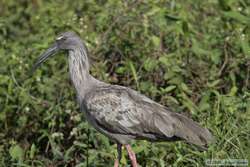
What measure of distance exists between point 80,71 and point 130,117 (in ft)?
2.78

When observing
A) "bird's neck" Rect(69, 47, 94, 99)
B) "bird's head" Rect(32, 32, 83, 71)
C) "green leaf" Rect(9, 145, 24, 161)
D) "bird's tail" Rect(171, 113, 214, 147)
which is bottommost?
"green leaf" Rect(9, 145, 24, 161)

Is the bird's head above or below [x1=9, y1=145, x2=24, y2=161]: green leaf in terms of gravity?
above

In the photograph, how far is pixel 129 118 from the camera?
26.0ft

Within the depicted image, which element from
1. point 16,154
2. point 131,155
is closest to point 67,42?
point 16,154

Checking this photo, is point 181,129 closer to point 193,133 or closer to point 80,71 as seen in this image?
point 193,133

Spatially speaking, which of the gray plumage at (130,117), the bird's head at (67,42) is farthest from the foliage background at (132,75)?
the bird's head at (67,42)

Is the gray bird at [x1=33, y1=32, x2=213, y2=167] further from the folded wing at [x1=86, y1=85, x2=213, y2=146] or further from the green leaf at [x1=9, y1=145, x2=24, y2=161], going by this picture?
the green leaf at [x1=9, y1=145, x2=24, y2=161]

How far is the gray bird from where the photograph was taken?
767cm

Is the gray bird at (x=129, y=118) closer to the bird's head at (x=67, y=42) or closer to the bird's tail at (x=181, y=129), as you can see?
the bird's tail at (x=181, y=129)

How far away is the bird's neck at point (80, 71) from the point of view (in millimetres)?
8289

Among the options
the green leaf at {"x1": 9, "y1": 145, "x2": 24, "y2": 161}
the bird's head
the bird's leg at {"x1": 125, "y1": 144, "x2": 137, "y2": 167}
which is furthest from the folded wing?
the green leaf at {"x1": 9, "y1": 145, "x2": 24, "y2": 161}

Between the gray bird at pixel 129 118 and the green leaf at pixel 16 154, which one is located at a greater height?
the gray bird at pixel 129 118

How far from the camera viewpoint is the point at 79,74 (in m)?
8.39

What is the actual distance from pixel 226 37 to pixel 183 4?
1.30 m
